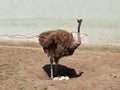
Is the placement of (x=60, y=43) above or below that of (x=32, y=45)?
above

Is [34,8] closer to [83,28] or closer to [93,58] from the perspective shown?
[83,28]

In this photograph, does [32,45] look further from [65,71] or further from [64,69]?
[65,71]

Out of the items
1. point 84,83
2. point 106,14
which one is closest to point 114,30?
point 106,14

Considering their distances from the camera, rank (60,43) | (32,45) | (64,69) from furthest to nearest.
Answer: (32,45) < (64,69) < (60,43)

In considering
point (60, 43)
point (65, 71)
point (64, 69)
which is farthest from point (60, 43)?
point (64, 69)

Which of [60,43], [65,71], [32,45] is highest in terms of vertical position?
[60,43]

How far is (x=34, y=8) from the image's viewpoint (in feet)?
53.6

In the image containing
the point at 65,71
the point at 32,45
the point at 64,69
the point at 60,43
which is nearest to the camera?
the point at 60,43

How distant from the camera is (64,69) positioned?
1261 centimetres

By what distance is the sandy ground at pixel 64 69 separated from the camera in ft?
33.8

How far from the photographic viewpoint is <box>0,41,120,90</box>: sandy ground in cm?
1030

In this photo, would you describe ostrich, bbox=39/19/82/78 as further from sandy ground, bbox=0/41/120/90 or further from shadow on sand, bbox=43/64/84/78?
shadow on sand, bbox=43/64/84/78

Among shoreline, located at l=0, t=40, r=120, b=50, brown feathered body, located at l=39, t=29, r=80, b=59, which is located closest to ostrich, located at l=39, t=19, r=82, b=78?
brown feathered body, located at l=39, t=29, r=80, b=59

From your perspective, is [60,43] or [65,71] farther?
[65,71]
